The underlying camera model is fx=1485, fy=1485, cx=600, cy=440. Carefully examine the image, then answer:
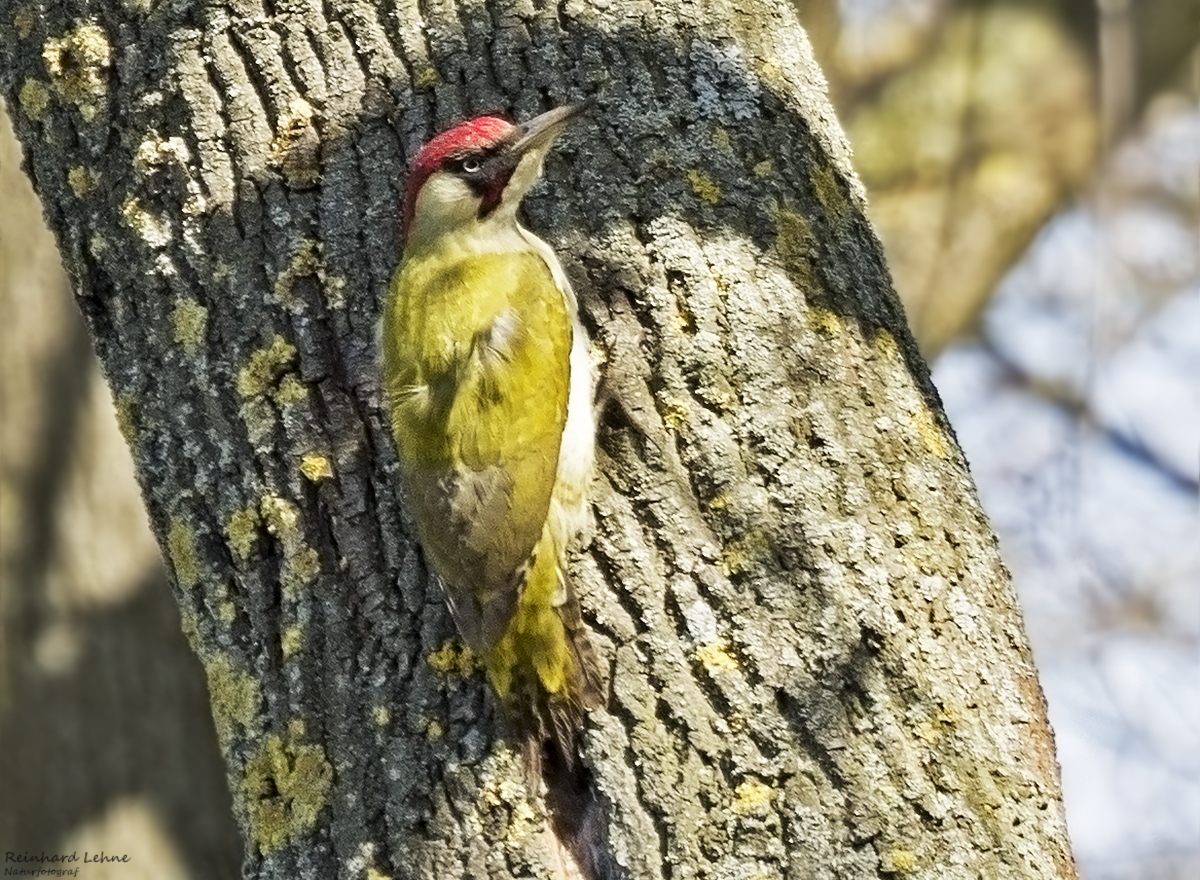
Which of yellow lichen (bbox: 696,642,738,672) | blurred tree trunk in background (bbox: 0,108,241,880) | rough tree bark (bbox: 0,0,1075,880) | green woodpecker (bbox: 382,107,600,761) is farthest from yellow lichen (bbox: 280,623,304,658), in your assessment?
blurred tree trunk in background (bbox: 0,108,241,880)

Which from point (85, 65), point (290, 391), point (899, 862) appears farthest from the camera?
point (85, 65)

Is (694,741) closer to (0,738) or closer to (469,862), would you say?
(469,862)

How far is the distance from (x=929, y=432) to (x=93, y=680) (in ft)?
10.5

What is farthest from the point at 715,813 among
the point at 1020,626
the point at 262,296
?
the point at 262,296

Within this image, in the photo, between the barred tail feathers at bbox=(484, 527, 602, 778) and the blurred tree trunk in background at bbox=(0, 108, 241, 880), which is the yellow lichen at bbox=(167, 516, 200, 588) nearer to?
the barred tail feathers at bbox=(484, 527, 602, 778)

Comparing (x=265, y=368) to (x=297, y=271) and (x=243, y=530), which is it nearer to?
(x=297, y=271)

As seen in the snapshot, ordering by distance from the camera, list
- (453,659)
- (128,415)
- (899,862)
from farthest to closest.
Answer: (128,415), (453,659), (899,862)

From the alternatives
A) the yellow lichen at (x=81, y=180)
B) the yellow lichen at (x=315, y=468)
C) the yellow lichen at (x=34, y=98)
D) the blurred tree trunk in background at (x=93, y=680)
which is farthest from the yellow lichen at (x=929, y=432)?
the blurred tree trunk in background at (x=93, y=680)

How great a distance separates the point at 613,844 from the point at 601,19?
1641mm

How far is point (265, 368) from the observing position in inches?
113

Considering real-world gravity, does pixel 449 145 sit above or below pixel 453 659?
above

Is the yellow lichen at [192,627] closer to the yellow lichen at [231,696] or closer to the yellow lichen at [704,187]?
the yellow lichen at [231,696]

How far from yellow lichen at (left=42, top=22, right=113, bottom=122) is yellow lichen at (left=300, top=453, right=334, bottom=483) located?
91cm

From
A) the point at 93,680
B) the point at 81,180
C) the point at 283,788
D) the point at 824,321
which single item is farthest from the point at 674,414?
the point at 93,680
